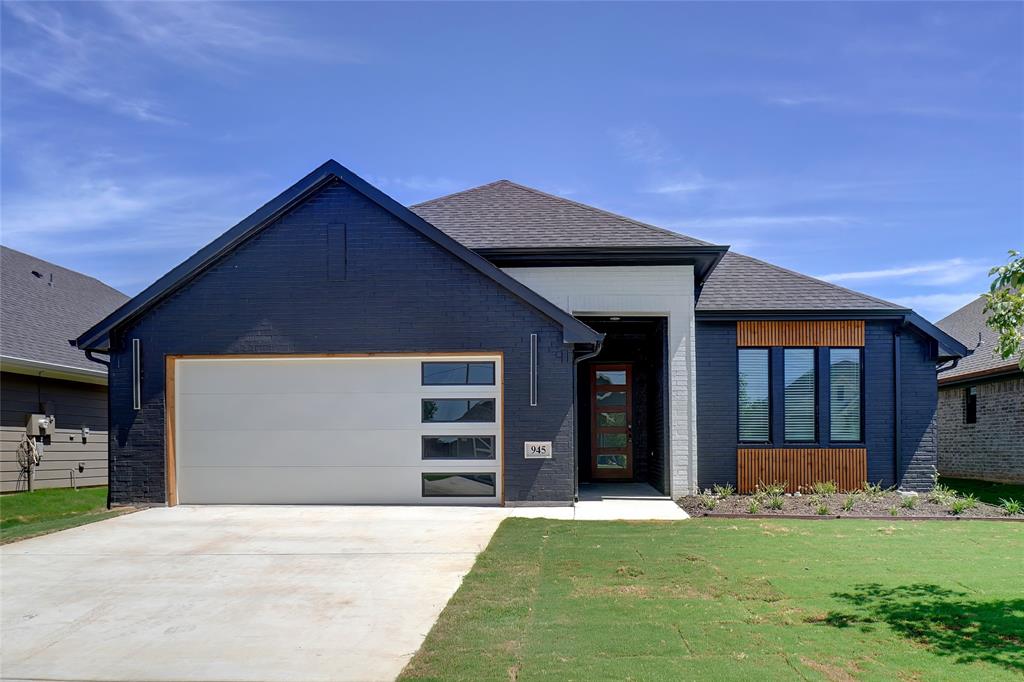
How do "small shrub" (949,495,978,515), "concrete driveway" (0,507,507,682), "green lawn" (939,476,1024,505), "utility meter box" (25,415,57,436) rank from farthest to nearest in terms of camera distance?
1. "utility meter box" (25,415,57,436)
2. "green lawn" (939,476,1024,505)
3. "small shrub" (949,495,978,515)
4. "concrete driveway" (0,507,507,682)

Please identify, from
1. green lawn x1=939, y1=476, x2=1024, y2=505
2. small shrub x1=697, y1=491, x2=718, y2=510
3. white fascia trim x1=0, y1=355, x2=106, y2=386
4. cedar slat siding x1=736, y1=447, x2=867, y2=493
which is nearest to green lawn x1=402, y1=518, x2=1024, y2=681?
small shrub x1=697, y1=491, x2=718, y2=510

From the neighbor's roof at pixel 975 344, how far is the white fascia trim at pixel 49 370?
18.6m

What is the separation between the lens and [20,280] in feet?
65.7

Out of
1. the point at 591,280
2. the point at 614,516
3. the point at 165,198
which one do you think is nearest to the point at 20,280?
the point at 165,198

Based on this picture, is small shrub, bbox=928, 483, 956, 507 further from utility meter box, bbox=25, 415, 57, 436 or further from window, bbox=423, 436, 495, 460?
utility meter box, bbox=25, 415, 57, 436

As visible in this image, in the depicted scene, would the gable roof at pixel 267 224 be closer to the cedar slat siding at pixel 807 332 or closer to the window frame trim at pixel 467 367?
the window frame trim at pixel 467 367

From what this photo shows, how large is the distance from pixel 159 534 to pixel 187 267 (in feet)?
14.4

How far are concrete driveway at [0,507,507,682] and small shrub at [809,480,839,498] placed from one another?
6112 mm

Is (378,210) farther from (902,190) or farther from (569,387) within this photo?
(902,190)

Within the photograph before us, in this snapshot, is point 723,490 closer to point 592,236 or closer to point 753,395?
point 753,395

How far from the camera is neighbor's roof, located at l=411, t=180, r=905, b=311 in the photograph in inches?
559

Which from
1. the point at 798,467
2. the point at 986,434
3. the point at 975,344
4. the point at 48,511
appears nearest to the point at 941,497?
the point at 798,467

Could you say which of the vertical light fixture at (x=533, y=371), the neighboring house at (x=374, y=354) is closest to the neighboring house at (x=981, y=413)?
the neighboring house at (x=374, y=354)

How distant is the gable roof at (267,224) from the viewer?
1268 cm
